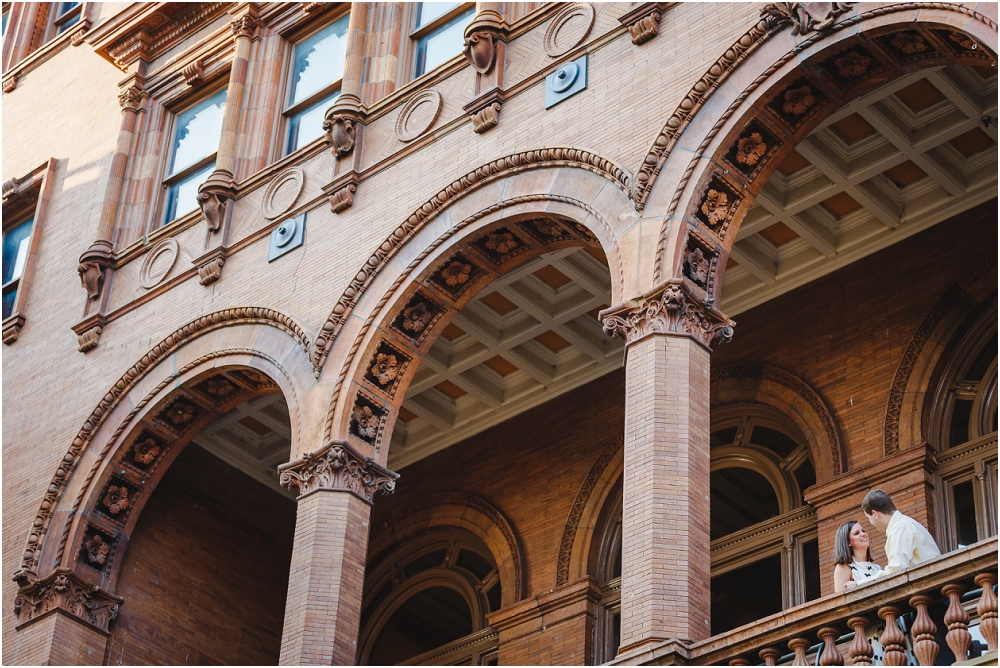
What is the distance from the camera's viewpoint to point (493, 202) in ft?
52.3

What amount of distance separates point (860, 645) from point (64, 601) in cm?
1007

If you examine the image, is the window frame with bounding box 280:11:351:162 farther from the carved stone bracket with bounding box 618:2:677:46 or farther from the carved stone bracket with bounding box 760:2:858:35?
the carved stone bracket with bounding box 760:2:858:35

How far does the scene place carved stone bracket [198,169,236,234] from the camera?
18969 millimetres

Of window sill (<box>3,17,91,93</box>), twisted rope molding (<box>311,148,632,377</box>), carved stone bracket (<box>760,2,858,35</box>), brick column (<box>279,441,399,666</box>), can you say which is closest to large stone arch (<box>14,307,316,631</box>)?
twisted rope molding (<box>311,148,632,377</box>)

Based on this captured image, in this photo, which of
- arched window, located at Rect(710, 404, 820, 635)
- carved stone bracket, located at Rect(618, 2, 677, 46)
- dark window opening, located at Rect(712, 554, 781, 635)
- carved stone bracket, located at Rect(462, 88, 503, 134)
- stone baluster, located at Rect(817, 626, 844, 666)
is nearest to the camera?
stone baluster, located at Rect(817, 626, 844, 666)

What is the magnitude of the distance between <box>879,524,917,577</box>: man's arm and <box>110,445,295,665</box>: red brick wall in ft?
33.1

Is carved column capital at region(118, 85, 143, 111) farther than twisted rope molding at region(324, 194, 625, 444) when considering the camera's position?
Yes

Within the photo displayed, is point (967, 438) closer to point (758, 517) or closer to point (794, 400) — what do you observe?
point (794, 400)

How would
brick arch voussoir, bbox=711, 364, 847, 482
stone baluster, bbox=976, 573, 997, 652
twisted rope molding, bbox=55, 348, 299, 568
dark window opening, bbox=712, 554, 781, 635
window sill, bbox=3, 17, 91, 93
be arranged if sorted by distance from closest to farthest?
1. stone baluster, bbox=976, 573, 997, 652
2. brick arch voussoir, bbox=711, 364, 847, 482
3. dark window opening, bbox=712, 554, 781, 635
4. twisted rope molding, bbox=55, 348, 299, 568
5. window sill, bbox=3, 17, 91, 93

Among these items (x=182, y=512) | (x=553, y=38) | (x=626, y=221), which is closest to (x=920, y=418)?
(x=626, y=221)

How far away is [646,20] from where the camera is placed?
611 inches

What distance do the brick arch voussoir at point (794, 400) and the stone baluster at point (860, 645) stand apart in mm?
5240

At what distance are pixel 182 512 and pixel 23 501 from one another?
1965 millimetres

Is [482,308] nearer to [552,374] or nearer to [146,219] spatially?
[552,374]
